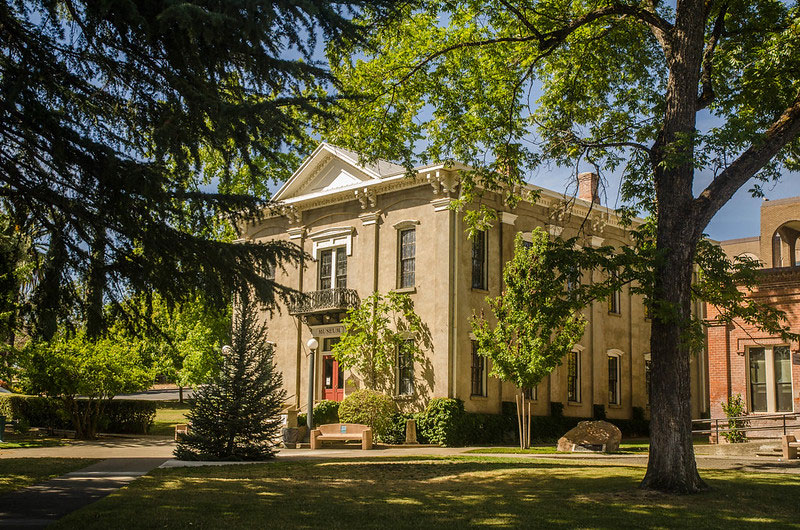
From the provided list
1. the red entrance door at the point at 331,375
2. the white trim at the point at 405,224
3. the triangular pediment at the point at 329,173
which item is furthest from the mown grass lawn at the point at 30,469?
the triangular pediment at the point at 329,173

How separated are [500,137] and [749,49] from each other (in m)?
5.09

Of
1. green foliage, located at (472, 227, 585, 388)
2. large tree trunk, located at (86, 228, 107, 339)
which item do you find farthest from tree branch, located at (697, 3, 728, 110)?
large tree trunk, located at (86, 228, 107, 339)

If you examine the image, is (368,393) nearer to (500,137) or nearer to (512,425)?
(512,425)

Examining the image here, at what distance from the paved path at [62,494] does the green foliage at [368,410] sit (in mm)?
11367

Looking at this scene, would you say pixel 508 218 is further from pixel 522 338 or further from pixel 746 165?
pixel 746 165

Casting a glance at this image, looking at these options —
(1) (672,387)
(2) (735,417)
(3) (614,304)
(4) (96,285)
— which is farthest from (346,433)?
(4) (96,285)

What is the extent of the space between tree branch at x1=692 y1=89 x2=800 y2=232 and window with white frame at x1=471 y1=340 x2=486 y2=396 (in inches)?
654

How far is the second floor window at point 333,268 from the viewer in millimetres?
32781

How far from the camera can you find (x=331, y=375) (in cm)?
3250

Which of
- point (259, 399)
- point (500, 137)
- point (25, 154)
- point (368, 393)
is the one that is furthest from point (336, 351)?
point (25, 154)

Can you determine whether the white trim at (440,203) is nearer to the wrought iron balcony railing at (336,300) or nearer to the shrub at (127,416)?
the wrought iron balcony railing at (336,300)

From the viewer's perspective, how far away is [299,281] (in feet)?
112

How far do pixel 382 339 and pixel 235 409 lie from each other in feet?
40.1

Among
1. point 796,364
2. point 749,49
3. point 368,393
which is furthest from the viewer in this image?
point 368,393
